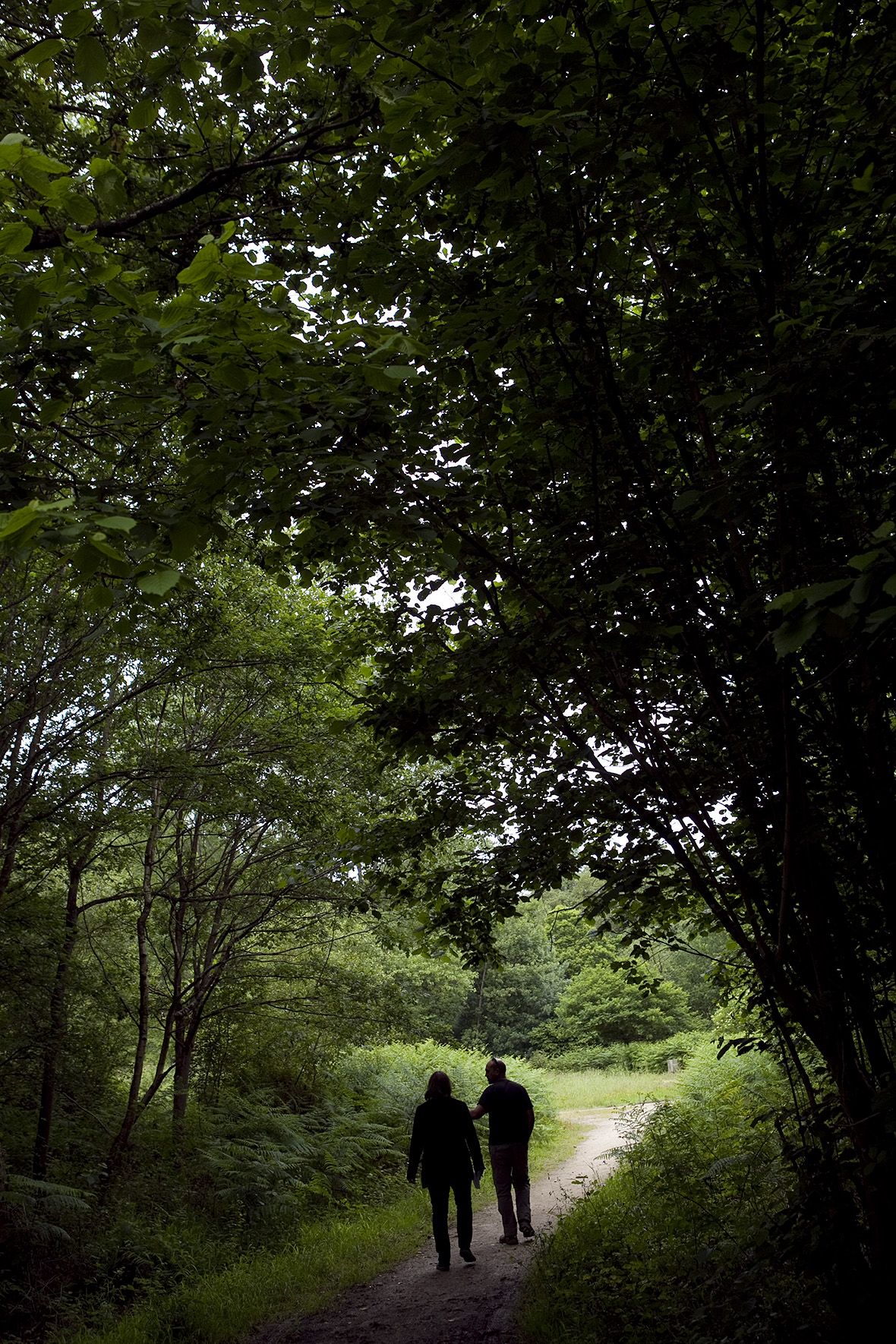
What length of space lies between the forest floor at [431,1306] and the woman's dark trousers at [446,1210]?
7.8 inches

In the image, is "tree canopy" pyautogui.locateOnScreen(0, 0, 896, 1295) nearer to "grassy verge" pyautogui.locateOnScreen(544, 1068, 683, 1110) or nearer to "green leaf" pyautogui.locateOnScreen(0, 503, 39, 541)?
"green leaf" pyautogui.locateOnScreen(0, 503, 39, 541)

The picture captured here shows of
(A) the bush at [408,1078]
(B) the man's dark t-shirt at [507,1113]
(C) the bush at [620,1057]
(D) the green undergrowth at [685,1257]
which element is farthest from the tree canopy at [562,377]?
(C) the bush at [620,1057]

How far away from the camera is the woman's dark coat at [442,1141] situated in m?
7.54

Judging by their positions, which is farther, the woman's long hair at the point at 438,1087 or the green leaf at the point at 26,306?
the woman's long hair at the point at 438,1087

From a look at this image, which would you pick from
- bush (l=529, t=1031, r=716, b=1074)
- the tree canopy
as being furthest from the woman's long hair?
bush (l=529, t=1031, r=716, b=1074)

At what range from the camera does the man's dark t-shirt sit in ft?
25.7

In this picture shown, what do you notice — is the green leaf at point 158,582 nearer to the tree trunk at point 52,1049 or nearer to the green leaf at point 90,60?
the green leaf at point 90,60

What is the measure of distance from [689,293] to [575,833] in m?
3.04

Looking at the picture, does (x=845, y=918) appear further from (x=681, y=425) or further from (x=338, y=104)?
(x=338, y=104)

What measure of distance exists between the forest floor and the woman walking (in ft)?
0.89

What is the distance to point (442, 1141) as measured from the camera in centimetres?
761

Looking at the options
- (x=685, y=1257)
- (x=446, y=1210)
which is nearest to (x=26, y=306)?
(x=685, y=1257)

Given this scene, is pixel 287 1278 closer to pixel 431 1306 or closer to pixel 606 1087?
pixel 431 1306

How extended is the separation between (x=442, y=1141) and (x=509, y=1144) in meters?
0.68
